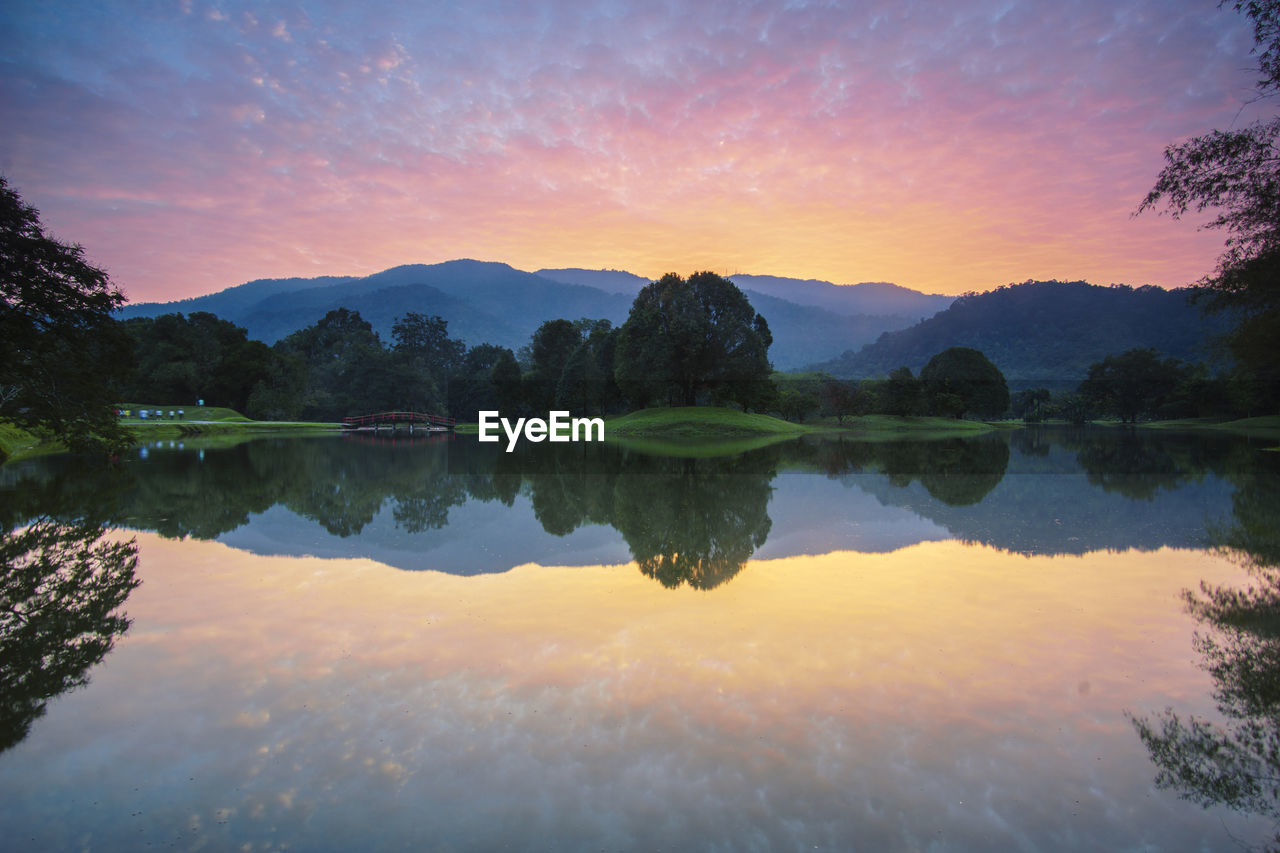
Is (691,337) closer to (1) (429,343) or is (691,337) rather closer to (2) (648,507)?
(2) (648,507)

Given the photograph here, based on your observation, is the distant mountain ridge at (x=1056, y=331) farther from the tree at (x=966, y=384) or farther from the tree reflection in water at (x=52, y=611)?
the tree reflection in water at (x=52, y=611)

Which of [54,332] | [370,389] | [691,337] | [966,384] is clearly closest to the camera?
[54,332]

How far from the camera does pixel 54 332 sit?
19.8m

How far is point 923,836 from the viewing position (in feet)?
11.5

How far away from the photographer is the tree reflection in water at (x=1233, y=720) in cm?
405

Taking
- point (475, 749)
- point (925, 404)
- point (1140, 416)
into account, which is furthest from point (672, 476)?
point (1140, 416)

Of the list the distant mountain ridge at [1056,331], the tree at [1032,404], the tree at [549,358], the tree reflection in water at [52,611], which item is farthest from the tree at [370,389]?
the distant mountain ridge at [1056,331]

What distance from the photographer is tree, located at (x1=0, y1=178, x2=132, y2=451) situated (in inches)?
747

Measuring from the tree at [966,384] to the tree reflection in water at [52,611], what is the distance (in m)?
87.5

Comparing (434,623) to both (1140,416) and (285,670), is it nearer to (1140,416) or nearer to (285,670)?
(285,670)

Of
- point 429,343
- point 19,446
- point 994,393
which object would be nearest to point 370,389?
point 429,343

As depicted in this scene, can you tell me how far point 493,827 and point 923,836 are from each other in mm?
2302

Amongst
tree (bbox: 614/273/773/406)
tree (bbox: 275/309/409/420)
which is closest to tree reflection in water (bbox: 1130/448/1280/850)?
tree (bbox: 614/273/773/406)

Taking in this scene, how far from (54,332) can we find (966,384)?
91.9m
